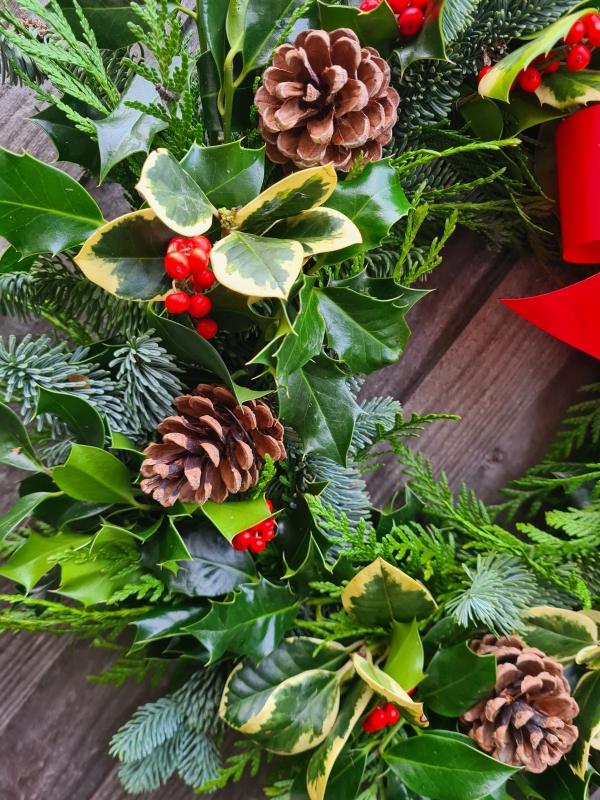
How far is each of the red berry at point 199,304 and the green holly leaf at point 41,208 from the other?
4.2 inches

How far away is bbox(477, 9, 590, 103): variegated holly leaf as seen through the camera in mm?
504

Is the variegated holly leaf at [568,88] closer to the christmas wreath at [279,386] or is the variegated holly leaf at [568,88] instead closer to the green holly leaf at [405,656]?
the christmas wreath at [279,386]

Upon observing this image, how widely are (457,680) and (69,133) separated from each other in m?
0.69

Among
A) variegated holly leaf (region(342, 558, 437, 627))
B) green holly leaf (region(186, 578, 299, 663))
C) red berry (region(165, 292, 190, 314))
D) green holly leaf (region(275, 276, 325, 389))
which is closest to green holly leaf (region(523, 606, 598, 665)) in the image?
variegated holly leaf (region(342, 558, 437, 627))

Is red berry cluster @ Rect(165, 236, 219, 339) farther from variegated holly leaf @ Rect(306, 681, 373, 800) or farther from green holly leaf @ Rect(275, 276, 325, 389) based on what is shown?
variegated holly leaf @ Rect(306, 681, 373, 800)

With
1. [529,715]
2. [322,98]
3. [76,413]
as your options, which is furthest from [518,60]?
[529,715]

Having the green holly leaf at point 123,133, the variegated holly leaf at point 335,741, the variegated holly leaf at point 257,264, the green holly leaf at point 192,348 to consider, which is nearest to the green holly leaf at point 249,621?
the variegated holly leaf at point 335,741

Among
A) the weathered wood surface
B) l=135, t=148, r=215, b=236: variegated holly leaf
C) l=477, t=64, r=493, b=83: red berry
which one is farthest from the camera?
the weathered wood surface

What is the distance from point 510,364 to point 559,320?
0.13 meters

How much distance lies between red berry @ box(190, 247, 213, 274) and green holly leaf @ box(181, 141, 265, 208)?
0.06 meters

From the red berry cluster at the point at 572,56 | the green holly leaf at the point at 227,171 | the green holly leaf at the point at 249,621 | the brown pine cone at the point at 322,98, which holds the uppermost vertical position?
the red berry cluster at the point at 572,56

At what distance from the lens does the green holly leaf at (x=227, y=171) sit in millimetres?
459

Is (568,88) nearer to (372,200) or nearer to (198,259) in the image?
(372,200)

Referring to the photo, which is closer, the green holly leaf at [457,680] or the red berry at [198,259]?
the red berry at [198,259]
